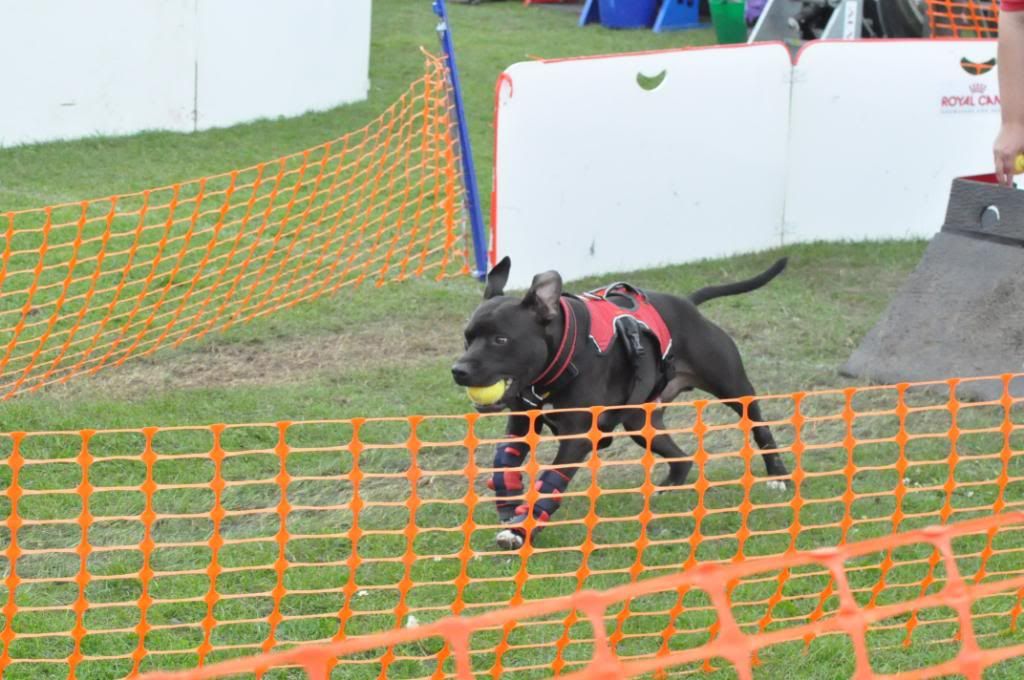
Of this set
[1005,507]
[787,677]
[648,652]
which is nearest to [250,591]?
[648,652]

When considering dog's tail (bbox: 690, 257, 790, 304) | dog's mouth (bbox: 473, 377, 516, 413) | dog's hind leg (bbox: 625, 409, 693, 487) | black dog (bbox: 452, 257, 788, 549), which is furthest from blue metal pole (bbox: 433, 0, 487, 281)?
dog's mouth (bbox: 473, 377, 516, 413)

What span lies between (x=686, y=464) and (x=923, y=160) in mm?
4674

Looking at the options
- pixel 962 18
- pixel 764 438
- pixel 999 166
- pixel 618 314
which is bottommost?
pixel 764 438

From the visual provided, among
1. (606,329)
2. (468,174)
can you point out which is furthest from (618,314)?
(468,174)

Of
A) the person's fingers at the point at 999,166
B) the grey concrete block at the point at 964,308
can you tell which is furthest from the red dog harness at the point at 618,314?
the grey concrete block at the point at 964,308

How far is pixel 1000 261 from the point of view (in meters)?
6.54

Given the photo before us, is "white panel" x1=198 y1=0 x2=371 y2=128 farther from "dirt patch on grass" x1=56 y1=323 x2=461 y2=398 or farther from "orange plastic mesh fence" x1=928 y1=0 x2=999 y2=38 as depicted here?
"orange plastic mesh fence" x1=928 y1=0 x2=999 y2=38

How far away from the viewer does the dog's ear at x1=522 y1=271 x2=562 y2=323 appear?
468 centimetres

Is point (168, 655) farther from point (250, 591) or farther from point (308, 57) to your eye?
point (308, 57)

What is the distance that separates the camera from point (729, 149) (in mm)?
8914

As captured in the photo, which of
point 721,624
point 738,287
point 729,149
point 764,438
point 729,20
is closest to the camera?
point 721,624

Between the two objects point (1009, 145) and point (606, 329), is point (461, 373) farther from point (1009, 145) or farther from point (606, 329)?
point (1009, 145)

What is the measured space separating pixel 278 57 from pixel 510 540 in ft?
27.2

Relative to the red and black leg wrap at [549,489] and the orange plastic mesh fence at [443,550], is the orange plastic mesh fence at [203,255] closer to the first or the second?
the orange plastic mesh fence at [443,550]
